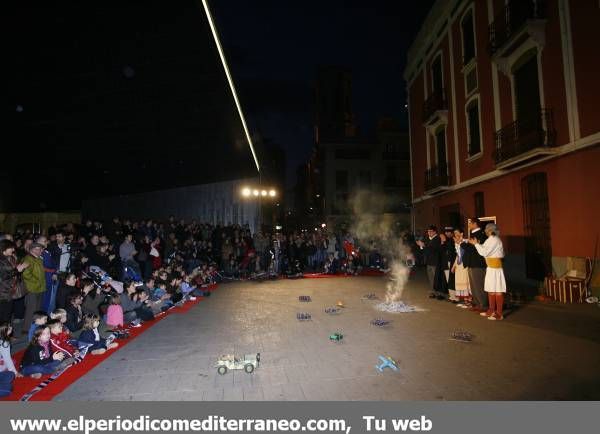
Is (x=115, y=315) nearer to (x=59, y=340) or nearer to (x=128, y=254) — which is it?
(x=59, y=340)

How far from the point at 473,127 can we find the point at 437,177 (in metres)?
2.99

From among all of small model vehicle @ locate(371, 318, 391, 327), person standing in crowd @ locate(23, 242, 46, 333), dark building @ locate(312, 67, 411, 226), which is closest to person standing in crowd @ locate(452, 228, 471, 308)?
small model vehicle @ locate(371, 318, 391, 327)

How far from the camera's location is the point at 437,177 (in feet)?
58.1

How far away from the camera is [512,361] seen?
15.9 ft

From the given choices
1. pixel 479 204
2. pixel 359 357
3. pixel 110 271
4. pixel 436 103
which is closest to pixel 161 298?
pixel 110 271

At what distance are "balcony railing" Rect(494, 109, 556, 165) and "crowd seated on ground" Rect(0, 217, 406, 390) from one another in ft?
25.3

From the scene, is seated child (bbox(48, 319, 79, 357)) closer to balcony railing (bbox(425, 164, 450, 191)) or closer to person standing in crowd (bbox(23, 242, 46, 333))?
person standing in crowd (bbox(23, 242, 46, 333))

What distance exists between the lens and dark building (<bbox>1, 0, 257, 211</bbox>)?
5395 mm

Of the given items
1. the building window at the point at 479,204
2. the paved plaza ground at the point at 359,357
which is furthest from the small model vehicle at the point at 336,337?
the building window at the point at 479,204

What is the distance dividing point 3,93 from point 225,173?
42.0 feet

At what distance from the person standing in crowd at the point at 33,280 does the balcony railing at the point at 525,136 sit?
13389 mm

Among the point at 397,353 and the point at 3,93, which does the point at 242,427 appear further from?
the point at 3,93

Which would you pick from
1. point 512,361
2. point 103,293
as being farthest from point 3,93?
point 512,361

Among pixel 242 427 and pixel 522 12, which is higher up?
pixel 522 12
